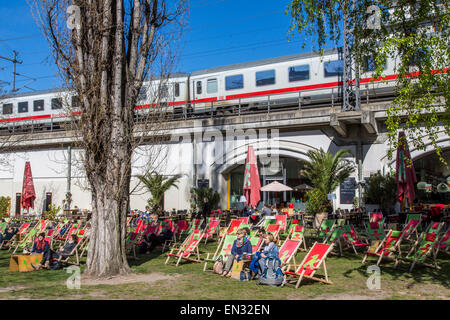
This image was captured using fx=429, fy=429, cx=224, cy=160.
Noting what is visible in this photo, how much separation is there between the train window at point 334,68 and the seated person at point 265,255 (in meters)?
12.4

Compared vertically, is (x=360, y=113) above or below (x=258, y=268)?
above

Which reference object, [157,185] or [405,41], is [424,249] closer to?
[405,41]

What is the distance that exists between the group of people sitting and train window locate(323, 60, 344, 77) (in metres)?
11.5

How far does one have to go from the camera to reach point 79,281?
290 inches

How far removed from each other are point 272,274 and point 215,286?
3.10 feet

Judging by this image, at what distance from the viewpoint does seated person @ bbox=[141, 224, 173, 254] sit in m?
11.4

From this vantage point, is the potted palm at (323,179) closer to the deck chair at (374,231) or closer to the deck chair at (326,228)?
the deck chair at (326,228)

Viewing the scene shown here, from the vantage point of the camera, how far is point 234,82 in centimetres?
2020

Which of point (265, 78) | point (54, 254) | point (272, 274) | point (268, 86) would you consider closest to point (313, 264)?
point (272, 274)

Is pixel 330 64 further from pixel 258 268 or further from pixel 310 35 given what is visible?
pixel 258 268

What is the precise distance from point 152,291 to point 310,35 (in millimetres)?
5819

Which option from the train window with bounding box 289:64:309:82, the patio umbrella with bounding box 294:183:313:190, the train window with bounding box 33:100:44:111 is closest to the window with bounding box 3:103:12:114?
the train window with bounding box 33:100:44:111
